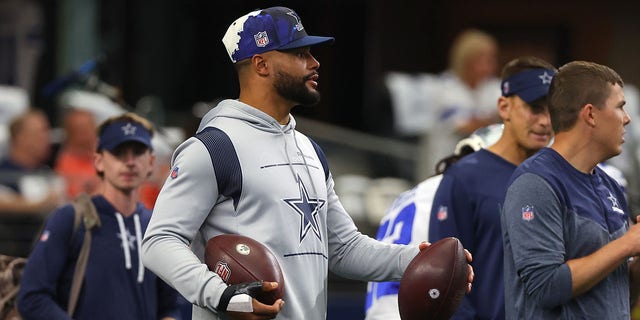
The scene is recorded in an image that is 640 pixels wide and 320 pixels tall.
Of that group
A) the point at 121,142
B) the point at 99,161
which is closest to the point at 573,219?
the point at 121,142

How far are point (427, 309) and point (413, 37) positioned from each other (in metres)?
10.1

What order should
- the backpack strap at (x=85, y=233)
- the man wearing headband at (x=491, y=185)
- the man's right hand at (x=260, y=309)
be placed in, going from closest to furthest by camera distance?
the man's right hand at (x=260, y=309)
the man wearing headband at (x=491, y=185)
the backpack strap at (x=85, y=233)

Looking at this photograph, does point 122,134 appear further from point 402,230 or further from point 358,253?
point 358,253

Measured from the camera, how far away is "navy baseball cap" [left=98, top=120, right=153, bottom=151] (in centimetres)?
732

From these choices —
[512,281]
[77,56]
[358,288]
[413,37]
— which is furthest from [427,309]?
[413,37]

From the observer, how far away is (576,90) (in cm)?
571

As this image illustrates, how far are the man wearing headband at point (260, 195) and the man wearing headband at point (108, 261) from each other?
1528mm

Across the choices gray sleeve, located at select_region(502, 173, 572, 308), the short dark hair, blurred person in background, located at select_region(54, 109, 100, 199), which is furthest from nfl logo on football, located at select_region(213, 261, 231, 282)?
blurred person in background, located at select_region(54, 109, 100, 199)

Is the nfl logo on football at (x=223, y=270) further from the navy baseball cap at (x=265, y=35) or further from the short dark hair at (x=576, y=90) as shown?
the short dark hair at (x=576, y=90)

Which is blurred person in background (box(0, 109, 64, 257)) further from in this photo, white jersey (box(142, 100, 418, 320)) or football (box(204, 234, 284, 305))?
football (box(204, 234, 284, 305))

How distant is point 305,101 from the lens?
562 centimetres

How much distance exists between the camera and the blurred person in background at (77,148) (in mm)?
11086

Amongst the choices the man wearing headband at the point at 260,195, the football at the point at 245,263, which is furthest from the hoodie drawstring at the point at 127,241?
the football at the point at 245,263

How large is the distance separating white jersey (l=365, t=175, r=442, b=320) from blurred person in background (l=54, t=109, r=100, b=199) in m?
4.05
